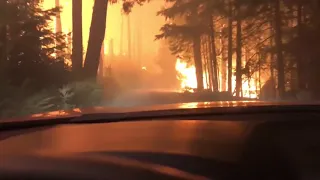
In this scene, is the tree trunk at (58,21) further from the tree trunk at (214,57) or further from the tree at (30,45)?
the tree trunk at (214,57)

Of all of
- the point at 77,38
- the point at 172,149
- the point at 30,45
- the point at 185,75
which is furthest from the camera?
the point at 185,75

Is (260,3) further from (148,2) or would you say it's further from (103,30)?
(103,30)

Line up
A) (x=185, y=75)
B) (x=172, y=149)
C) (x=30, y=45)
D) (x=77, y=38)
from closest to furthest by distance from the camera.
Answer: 1. (x=172, y=149)
2. (x=30, y=45)
3. (x=77, y=38)
4. (x=185, y=75)

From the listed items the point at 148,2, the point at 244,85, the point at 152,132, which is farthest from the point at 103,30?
the point at 152,132

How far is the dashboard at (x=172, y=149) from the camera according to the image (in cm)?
76

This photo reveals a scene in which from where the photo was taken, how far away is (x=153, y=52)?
114 inches

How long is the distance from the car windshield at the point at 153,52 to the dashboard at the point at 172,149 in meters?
1.47

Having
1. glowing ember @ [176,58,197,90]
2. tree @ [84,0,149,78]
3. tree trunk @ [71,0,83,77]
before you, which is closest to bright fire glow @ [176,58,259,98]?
glowing ember @ [176,58,197,90]

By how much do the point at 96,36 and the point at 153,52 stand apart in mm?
438

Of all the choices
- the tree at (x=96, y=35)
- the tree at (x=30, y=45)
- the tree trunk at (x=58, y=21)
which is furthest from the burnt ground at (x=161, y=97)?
the tree trunk at (x=58, y=21)

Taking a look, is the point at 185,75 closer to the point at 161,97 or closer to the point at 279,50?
the point at 161,97

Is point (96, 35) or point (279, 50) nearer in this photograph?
point (96, 35)

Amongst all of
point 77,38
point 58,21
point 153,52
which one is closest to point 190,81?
point 153,52

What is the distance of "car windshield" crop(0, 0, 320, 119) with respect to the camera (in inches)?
104
